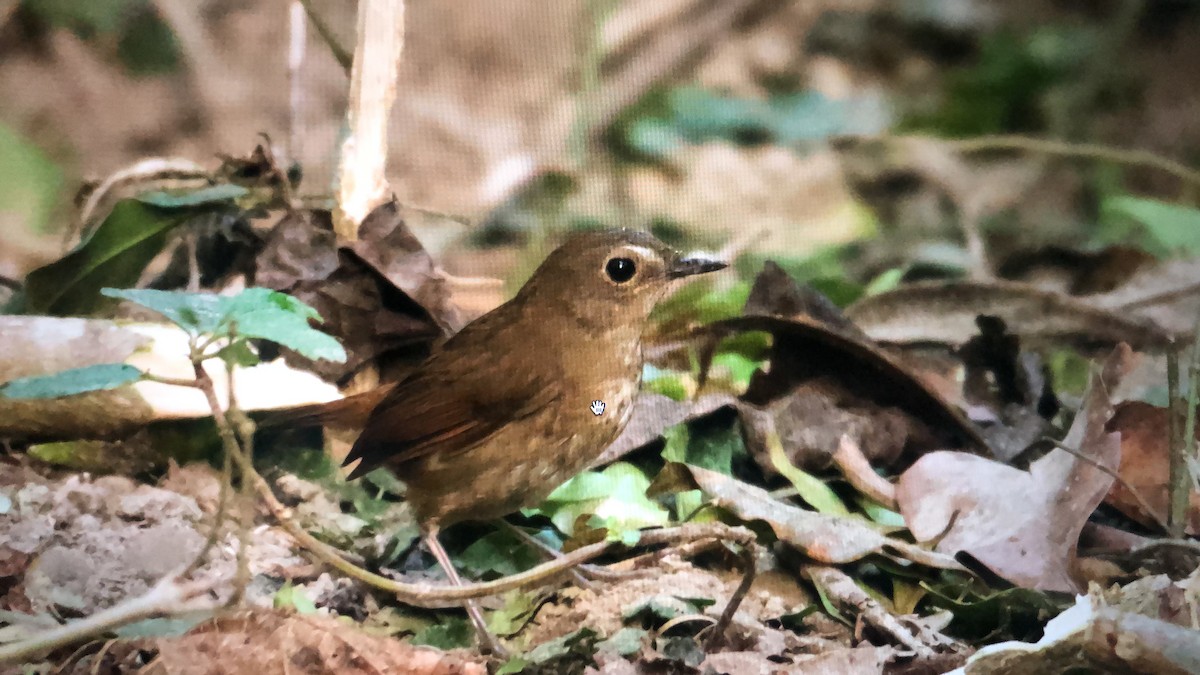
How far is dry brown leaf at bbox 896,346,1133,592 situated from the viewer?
0.58 m

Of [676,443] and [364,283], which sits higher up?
[364,283]

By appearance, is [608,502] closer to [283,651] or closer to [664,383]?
[664,383]

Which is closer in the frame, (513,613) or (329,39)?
(513,613)

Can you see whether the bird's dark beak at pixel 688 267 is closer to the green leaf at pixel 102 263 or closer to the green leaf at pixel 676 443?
the green leaf at pixel 676 443

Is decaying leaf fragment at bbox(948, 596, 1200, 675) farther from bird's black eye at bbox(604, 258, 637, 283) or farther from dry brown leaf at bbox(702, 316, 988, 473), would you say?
bird's black eye at bbox(604, 258, 637, 283)

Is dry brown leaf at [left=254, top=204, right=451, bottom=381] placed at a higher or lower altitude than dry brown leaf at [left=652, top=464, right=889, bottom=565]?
higher

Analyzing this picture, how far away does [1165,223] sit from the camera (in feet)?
2.46

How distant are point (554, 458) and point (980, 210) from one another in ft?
1.83

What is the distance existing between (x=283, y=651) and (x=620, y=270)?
1.03 feet

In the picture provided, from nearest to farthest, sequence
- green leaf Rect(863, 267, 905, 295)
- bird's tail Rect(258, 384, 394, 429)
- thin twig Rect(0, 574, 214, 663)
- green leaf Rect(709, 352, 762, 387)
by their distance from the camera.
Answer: thin twig Rect(0, 574, 214, 663)
bird's tail Rect(258, 384, 394, 429)
green leaf Rect(709, 352, 762, 387)
green leaf Rect(863, 267, 905, 295)

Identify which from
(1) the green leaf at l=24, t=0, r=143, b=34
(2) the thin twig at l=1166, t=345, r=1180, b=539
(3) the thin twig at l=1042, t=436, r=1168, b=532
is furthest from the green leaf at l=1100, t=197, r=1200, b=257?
(1) the green leaf at l=24, t=0, r=143, b=34

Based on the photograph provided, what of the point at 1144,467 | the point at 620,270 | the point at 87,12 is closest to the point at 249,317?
the point at 620,270

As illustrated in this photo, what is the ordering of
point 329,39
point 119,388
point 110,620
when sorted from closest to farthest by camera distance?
1. point 110,620
2. point 119,388
3. point 329,39

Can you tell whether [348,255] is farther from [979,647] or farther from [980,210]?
[980,210]
